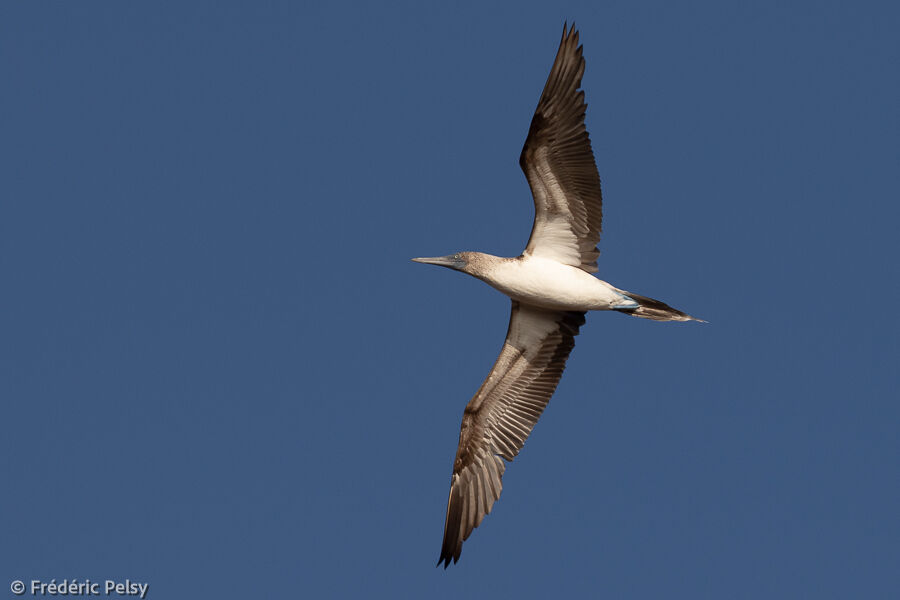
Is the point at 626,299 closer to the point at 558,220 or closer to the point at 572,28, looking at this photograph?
the point at 558,220

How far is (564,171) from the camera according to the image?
50.1ft

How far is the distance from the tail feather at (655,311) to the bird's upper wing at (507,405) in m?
1.00

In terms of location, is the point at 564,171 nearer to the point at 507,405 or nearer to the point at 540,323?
the point at 540,323

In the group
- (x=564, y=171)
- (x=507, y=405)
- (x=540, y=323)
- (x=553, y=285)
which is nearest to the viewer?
(x=564, y=171)

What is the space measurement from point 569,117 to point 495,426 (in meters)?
4.84

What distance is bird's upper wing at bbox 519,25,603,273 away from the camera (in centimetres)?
1497

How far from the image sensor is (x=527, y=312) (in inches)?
653

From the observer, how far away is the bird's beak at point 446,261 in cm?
1609

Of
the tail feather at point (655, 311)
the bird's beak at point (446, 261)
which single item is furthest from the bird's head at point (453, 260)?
the tail feather at point (655, 311)

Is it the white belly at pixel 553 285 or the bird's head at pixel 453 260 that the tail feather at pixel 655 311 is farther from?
the bird's head at pixel 453 260

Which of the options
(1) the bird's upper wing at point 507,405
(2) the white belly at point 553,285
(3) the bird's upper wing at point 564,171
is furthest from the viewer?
(1) the bird's upper wing at point 507,405

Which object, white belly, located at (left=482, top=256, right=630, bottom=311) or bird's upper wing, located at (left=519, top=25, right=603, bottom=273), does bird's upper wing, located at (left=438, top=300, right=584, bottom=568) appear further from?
bird's upper wing, located at (left=519, top=25, right=603, bottom=273)

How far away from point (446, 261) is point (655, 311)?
3.08 metres

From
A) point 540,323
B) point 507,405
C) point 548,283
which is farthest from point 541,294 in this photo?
point 507,405
